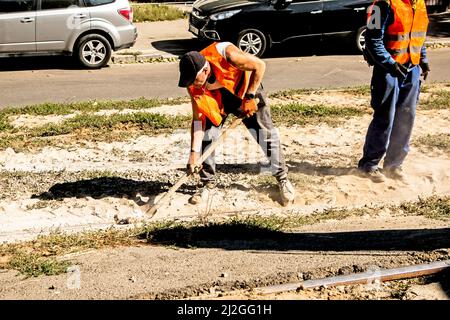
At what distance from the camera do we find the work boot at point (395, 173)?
8344mm

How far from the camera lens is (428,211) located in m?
7.33

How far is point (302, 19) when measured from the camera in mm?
15422

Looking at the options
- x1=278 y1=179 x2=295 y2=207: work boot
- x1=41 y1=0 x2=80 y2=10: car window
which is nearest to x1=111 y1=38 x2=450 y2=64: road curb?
x1=41 y1=0 x2=80 y2=10: car window

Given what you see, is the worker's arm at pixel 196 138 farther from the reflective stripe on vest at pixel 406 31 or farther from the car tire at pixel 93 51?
the car tire at pixel 93 51

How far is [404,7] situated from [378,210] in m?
1.96

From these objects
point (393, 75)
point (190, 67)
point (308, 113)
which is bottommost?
point (308, 113)

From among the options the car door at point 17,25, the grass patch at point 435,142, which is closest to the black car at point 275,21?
the car door at point 17,25

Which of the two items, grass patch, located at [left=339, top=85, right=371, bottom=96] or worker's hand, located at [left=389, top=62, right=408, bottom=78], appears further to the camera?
grass patch, located at [left=339, top=85, right=371, bottom=96]

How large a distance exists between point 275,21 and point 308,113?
5.26 meters

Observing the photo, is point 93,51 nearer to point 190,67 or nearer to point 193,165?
point 193,165

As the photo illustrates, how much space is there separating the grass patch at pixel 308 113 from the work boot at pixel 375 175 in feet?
6.38

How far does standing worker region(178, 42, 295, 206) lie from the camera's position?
711cm

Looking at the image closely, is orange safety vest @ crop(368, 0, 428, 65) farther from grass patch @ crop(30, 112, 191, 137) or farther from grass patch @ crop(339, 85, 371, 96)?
grass patch @ crop(339, 85, 371, 96)

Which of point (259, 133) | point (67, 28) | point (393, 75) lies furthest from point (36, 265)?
point (67, 28)
